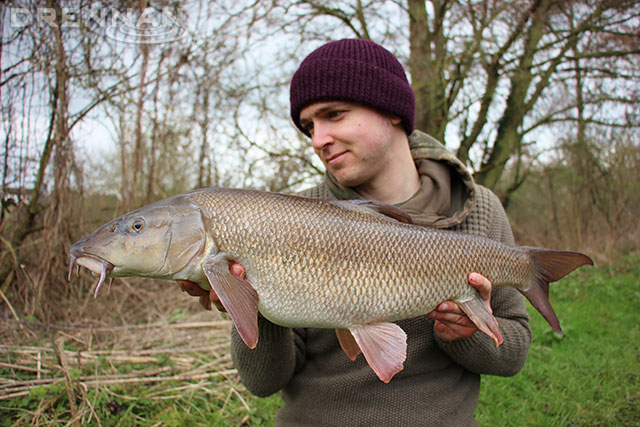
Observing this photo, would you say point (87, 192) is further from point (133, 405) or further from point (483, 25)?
point (483, 25)

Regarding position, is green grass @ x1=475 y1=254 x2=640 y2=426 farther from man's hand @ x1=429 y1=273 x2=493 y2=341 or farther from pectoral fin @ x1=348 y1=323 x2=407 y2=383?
pectoral fin @ x1=348 y1=323 x2=407 y2=383

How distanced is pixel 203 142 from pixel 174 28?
2349 millimetres

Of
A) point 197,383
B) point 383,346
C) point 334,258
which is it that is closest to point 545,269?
point 383,346

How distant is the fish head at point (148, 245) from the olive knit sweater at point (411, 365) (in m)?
0.54

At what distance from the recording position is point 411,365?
1.93m

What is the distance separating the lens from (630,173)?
9.43 m

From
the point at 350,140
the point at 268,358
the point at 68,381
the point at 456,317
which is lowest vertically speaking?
the point at 68,381

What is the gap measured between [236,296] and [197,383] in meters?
2.45

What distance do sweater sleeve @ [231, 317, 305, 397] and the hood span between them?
0.75 meters

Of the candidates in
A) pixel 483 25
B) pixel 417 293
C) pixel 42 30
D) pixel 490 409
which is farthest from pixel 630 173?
pixel 42 30

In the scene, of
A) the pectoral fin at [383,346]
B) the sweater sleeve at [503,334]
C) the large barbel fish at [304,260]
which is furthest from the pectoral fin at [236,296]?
the sweater sleeve at [503,334]

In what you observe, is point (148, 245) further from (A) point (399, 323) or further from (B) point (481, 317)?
(B) point (481, 317)

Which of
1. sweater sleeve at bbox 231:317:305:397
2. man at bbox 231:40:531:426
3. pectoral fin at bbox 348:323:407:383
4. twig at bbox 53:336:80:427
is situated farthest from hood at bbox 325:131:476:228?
twig at bbox 53:336:80:427

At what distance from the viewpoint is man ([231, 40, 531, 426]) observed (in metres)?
1.89
